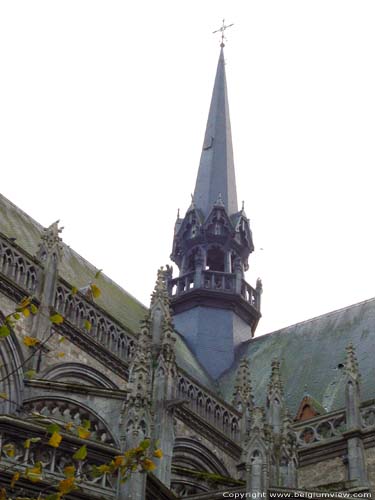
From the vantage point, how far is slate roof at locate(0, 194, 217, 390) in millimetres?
19875

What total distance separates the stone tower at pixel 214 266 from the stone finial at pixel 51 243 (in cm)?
863

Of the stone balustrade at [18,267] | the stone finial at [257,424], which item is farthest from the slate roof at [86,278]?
the stone finial at [257,424]

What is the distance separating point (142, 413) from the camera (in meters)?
10.5

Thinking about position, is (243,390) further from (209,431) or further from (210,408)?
(209,431)

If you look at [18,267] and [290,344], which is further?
[290,344]

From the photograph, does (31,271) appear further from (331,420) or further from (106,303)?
(331,420)

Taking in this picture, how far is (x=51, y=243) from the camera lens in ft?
57.2

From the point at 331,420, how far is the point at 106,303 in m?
5.97

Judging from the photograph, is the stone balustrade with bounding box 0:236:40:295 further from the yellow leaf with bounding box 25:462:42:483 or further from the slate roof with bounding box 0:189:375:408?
the yellow leaf with bounding box 25:462:42:483

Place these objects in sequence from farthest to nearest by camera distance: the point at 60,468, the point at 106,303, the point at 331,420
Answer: the point at 106,303, the point at 331,420, the point at 60,468

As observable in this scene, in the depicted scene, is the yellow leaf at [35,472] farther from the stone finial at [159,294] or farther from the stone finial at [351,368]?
the stone finial at [351,368]

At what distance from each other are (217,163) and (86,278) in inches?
402

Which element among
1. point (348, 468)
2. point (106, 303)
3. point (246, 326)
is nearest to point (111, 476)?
point (348, 468)

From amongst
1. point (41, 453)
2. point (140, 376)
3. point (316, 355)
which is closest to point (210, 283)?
point (316, 355)
